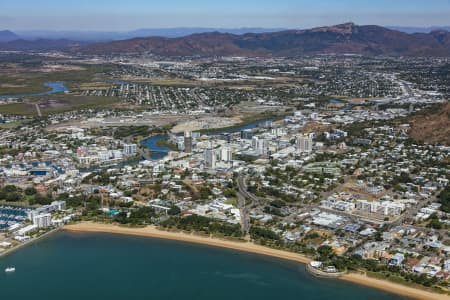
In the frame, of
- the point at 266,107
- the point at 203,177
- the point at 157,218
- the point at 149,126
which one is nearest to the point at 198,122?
the point at 149,126

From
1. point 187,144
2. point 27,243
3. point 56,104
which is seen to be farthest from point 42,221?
point 56,104

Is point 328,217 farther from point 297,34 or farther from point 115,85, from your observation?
point 297,34

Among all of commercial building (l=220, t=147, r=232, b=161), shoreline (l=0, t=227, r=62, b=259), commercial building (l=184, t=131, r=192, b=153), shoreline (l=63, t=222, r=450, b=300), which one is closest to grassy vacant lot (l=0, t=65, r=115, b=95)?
commercial building (l=184, t=131, r=192, b=153)

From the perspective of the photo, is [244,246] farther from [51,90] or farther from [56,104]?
[51,90]

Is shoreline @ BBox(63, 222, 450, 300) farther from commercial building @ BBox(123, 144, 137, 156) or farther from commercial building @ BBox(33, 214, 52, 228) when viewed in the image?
commercial building @ BBox(123, 144, 137, 156)

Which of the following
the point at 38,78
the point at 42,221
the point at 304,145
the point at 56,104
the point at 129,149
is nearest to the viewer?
the point at 42,221

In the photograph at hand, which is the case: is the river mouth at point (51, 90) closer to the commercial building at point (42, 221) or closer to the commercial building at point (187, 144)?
the commercial building at point (187, 144)

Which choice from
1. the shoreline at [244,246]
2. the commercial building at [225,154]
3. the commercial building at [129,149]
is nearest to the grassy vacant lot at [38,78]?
the commercial building at [129,149]

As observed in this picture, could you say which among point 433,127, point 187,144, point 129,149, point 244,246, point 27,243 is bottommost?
point 27,243
